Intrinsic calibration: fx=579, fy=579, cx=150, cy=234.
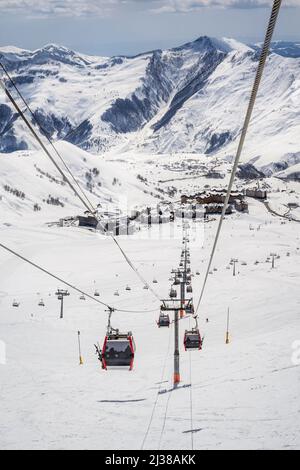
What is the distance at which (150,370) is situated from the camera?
Result: 3878 centimetres

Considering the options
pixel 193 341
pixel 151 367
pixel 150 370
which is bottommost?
pixel 151 367

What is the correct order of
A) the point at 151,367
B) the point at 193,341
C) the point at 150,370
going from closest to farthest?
the point at 150,370 → the point at 151,367 → the point at 193,341

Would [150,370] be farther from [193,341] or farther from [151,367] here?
[193,341]

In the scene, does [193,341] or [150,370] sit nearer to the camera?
[150,370]

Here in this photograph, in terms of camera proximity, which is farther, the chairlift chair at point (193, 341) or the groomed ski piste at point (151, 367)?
the chairlift chair at point (193, 341)

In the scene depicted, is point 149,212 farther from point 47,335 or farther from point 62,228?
point 47,335

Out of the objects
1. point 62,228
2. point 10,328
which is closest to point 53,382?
point 10,328

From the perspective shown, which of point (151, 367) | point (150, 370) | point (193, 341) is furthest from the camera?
point (193, 341)

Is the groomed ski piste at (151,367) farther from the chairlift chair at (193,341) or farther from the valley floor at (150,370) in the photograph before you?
the chairlift chair at (193,341)

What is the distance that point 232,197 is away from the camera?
624ft

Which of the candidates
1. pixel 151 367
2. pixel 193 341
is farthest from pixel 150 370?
pixel 193 341

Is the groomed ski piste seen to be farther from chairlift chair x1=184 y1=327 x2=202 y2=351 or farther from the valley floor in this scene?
chairlift chair x1=184 y1=327 x2=202 y2=351

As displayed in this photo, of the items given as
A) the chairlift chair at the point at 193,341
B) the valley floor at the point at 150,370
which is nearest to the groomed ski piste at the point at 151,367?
the valley floor at the point at 150,370

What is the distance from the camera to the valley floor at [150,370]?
2564 centimetres
